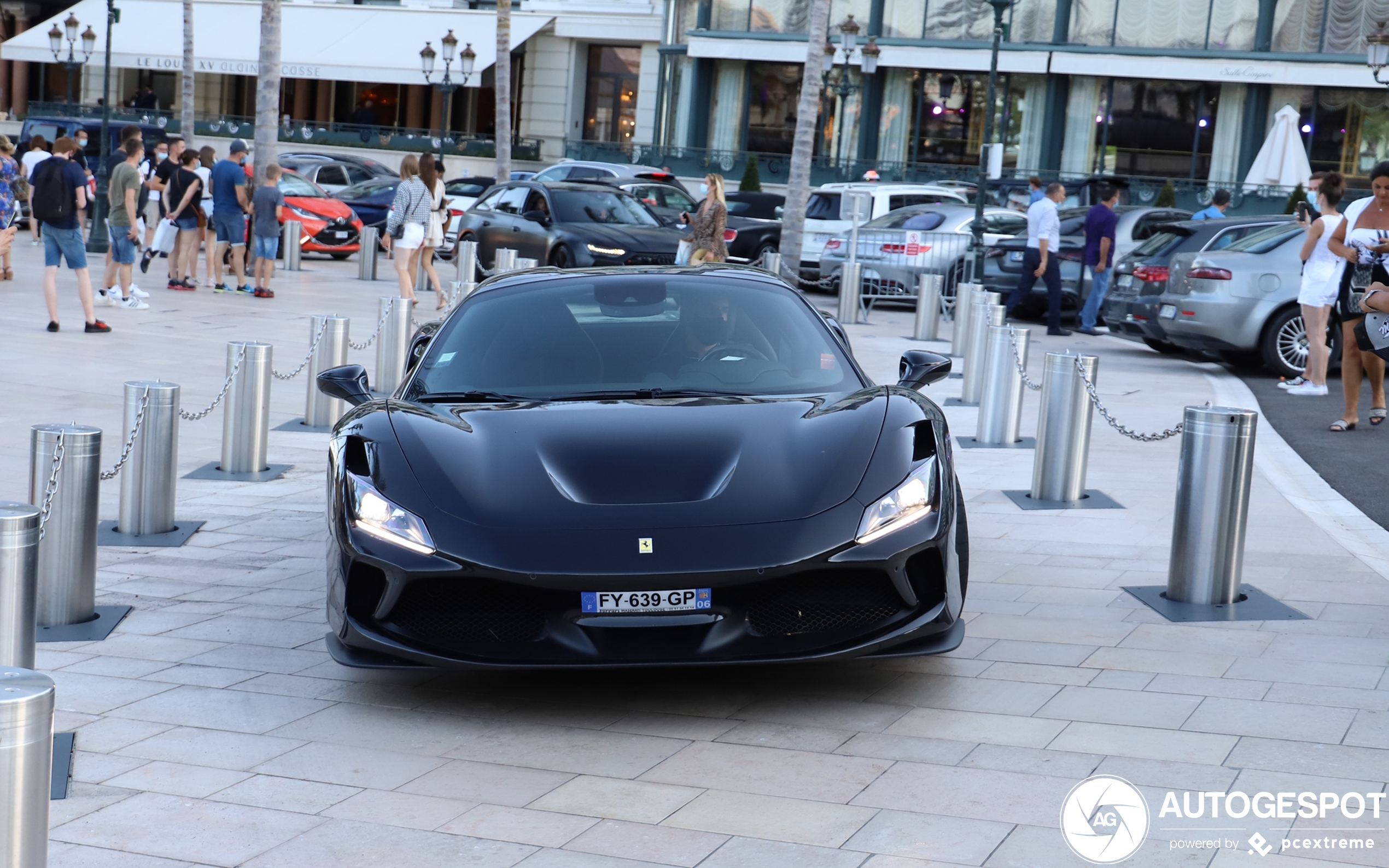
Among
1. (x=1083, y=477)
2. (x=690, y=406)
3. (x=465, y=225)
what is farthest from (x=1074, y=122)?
(x=690, y=406)

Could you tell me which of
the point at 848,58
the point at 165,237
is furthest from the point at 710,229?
the point at 848,58

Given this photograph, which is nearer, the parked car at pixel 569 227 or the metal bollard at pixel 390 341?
the metal bollard at pixel 390 341

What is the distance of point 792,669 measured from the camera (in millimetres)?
5359

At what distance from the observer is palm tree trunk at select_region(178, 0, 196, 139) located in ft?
108

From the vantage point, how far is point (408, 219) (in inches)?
731

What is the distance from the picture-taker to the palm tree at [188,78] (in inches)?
1300

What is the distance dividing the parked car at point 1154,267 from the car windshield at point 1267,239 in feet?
0.63

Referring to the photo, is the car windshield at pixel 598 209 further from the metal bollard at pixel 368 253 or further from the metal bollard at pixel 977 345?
the metal bollard at pixel 977 345

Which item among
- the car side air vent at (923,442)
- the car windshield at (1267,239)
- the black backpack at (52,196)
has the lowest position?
the car side air vent at (923,442)

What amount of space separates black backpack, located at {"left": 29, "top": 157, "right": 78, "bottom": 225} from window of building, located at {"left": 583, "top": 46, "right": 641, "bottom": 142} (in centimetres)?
3524

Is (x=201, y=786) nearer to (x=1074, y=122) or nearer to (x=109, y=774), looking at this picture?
(x=109, y=774)

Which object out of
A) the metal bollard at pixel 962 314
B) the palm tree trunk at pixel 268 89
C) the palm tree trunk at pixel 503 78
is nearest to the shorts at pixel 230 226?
the palm tree trunk at pixel 268 89

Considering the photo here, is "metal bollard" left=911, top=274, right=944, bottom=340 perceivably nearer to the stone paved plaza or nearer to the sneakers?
the sneakers

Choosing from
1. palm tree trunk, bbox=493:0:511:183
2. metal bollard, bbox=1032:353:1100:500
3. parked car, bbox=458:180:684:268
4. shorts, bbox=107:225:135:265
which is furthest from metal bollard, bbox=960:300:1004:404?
palm tree trunk, bbox=493:0:511:183
